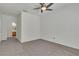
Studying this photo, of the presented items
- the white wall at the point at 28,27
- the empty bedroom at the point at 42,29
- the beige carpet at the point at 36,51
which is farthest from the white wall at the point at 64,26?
the white wall at the point at 28,27

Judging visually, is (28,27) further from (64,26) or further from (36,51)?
(64,26)

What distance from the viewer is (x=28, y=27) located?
5.20 metres

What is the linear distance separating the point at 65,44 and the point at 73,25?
1.30 metres

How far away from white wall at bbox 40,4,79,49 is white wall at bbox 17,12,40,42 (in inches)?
36.8

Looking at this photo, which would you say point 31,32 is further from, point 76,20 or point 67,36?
point 76,20

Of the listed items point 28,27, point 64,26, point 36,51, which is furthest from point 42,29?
point 36,51

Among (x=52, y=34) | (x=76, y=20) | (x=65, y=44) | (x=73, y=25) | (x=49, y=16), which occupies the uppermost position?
(x=49, y=16)

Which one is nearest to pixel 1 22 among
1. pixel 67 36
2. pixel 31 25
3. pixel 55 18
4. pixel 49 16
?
pixel 31 25

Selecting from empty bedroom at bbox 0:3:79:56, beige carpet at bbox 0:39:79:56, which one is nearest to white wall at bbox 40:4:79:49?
empty bedroom at bbox 0:3:79:56

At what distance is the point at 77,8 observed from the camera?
3436mm

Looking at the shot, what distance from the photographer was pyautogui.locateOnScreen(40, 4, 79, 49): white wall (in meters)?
3.55

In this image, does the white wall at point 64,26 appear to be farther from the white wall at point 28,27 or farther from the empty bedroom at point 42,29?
the white wall at point 28,27

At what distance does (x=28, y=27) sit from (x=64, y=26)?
2691 mm

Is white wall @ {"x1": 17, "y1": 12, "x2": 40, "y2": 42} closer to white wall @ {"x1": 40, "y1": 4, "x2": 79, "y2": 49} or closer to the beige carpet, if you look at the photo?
white wall @ {"x1": 40, "y1": 4, "x2": 79, "y2": 49}
